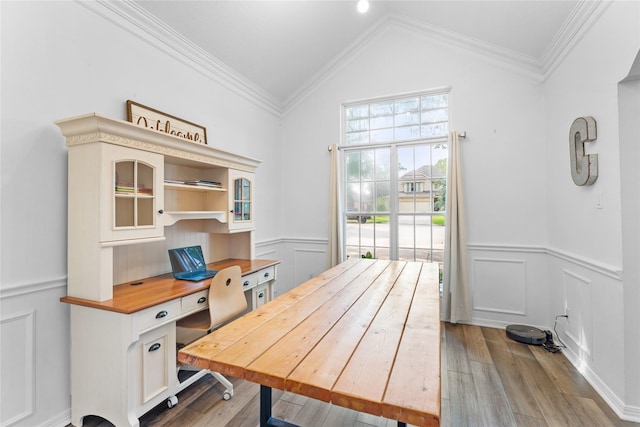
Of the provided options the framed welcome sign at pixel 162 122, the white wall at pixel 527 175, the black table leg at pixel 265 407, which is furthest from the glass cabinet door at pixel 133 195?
the white wall at pixel 527 175

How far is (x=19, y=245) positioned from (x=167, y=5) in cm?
201

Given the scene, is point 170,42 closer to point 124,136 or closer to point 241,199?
point 124,136

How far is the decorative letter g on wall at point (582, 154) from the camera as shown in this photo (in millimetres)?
2137

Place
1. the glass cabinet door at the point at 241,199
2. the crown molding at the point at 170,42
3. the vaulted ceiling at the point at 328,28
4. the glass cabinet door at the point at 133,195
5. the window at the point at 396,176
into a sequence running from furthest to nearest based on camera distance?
the window at the point at 396,176 → the glass cabinet door at the point at 241,199 → the vaulted ceiling at the point at 328,28 → the crown molding at the point at 170,42 → the glass cabinet door at the point at 133,195

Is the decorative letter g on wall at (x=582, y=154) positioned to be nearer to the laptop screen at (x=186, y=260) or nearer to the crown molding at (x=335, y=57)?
the crown molding at (x=335, y=57)

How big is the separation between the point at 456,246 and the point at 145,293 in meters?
3.05

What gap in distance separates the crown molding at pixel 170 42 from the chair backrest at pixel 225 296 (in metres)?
1.97

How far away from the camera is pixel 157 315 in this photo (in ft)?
5.77

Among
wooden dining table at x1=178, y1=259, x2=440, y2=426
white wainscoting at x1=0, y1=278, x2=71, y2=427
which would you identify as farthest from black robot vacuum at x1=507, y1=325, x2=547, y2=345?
white wainscoting at x1=0, y1=278, x2=71, y2=427

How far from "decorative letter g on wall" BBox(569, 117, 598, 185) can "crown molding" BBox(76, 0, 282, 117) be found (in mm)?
3249

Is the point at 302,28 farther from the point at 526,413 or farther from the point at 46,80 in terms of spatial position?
the point at 526,413

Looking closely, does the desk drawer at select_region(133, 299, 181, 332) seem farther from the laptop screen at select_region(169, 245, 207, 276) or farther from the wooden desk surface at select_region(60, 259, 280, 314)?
the laptop screen at select_region(169, 245, 207, 276)

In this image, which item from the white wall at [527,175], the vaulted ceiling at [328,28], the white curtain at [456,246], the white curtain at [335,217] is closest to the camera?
the white wall at [527,175]

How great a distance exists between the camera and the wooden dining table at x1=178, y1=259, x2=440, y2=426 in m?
0.84
